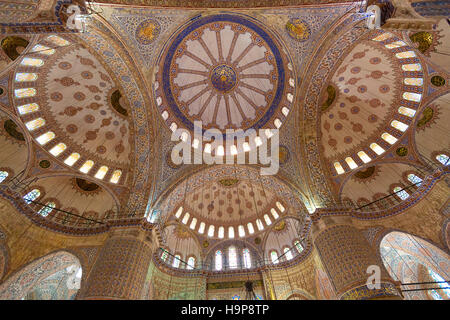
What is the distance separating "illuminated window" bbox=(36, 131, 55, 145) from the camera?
1019cm

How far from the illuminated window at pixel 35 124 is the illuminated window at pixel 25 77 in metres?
1.75

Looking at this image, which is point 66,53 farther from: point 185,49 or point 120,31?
point 185,49

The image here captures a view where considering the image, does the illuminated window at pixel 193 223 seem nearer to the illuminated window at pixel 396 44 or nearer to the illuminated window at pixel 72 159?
the illuminated window at pixel 72 159

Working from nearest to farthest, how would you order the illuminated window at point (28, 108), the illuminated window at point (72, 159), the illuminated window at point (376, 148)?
the illuminated window at point (28, 108)
the illuminated window at point (72, 159)
the illuminated window at point (376, 148)

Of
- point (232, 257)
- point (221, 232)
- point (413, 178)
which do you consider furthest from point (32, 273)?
point (413, 178)

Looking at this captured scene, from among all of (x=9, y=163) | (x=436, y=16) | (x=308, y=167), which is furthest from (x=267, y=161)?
(x=9, y=163)

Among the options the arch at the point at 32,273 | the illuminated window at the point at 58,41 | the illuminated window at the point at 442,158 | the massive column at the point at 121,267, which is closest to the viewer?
the massive column at the point at 121,267

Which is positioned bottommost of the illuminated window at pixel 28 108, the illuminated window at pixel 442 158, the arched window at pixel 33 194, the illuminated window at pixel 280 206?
the arched window at pixel 33 194

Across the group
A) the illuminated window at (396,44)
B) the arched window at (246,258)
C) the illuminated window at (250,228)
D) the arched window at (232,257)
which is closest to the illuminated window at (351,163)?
the illuminated window at (396,44)

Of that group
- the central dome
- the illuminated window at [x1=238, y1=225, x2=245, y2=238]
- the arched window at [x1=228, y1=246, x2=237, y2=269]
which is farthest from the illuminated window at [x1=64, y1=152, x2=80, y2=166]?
the illuminated window at [x1=238, y1=225, x2=245, y2=238]

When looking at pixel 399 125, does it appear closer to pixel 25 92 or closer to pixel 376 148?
pixel 376 148

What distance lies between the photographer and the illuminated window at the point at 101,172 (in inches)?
428

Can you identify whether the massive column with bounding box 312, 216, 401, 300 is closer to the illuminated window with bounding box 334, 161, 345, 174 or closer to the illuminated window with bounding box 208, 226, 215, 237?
the illuminated window with bounding box 334, 161, 345, 174

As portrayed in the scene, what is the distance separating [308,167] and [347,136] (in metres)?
3.23
